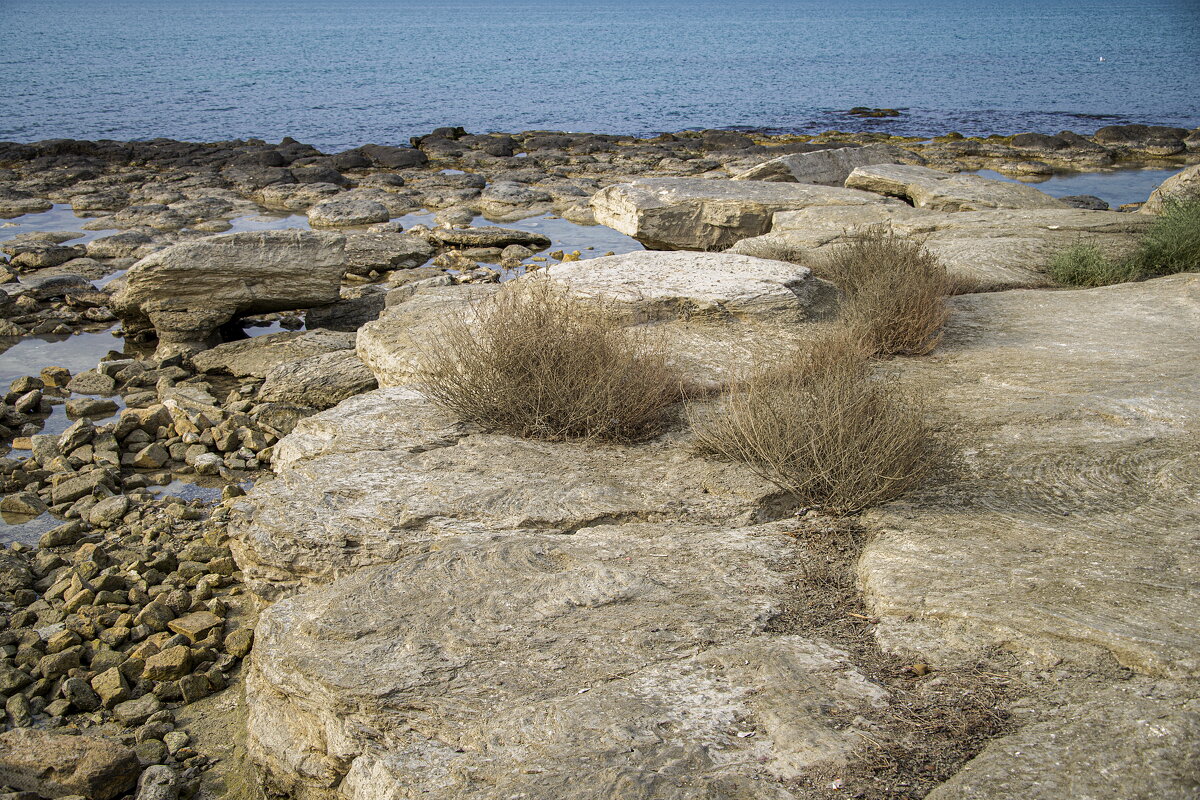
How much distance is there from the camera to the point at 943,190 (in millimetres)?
11477

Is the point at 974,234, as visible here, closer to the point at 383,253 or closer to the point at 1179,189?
the point at 1179,189

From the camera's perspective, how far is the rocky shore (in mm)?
2832

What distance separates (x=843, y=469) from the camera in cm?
412

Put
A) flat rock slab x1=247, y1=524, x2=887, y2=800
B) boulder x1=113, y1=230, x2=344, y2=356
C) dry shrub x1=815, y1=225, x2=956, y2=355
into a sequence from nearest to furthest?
1. flat rock slab x1=247, y1=524, x2=887, y2=800
2. dry shrub x1=815, y1=225, x2=956, y2=355
3. boulder x1=113, y1=230, x2=344, y2=356

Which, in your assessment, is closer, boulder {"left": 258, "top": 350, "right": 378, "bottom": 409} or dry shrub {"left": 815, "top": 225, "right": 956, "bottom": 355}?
dry shrub {"left": 815, "top": 225, "right": 956, "bottom": 355}

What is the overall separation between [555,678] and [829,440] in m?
1.71

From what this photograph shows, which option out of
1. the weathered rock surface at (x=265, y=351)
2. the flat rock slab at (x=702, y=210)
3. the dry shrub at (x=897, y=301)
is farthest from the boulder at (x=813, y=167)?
the weathered rock surface at (x=265, y=351)

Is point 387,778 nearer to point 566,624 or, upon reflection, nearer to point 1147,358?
point 566,624

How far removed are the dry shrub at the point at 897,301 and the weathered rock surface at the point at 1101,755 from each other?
3208 millimetres

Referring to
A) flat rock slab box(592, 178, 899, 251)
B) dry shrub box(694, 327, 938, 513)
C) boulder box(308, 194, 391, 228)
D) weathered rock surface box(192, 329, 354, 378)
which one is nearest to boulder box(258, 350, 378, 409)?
weathered rock surface box(192, 329, 354, 378)

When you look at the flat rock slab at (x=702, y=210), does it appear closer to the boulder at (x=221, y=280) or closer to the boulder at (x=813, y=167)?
the boulder at (x=813, y=167)

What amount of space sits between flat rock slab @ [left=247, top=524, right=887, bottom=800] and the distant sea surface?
25.4 metres

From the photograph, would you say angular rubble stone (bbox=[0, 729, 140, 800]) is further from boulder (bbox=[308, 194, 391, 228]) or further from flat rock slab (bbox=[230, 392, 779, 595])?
boulder (bbox=[308, 194, 391, 228])

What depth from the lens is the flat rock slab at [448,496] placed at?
414 cm
